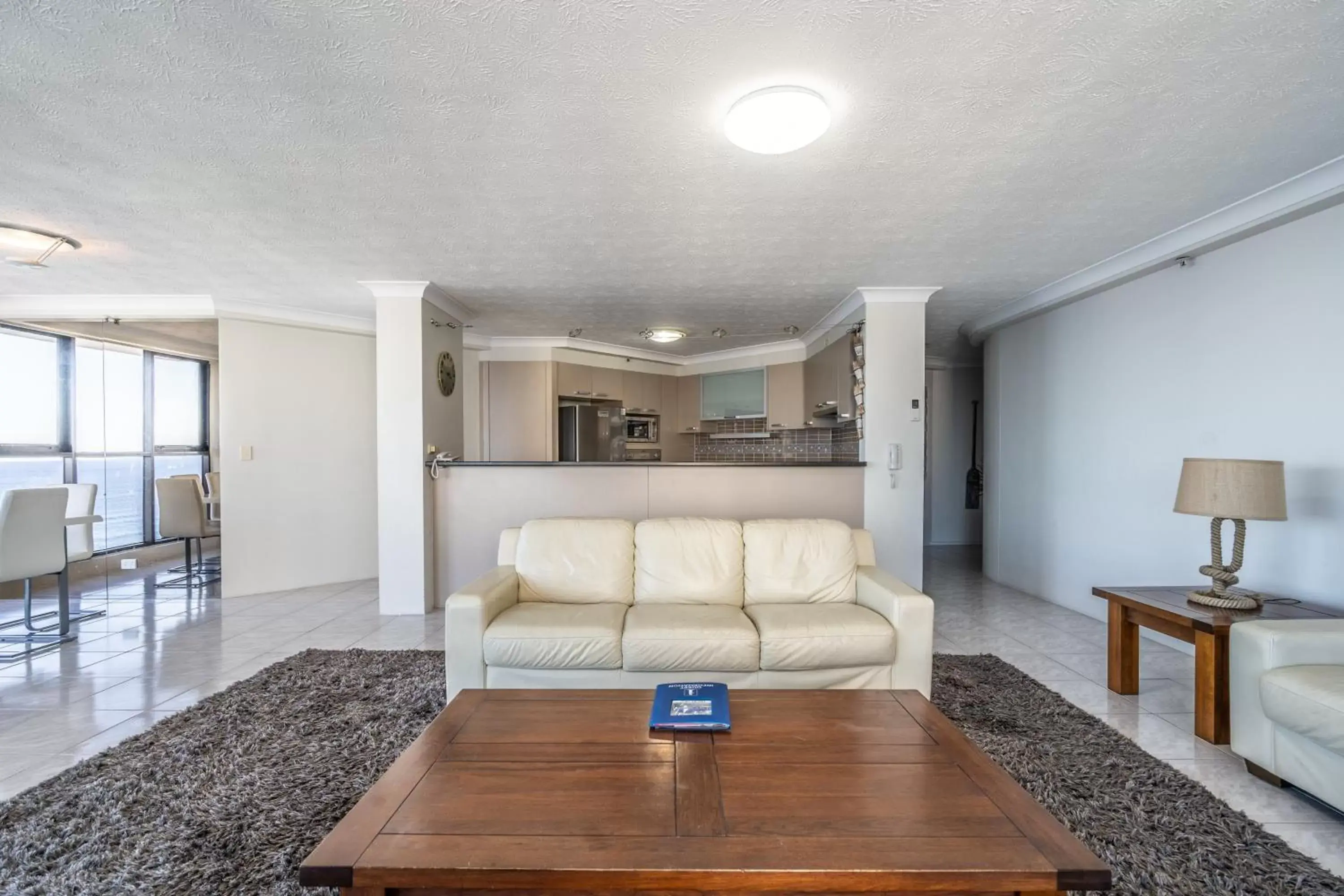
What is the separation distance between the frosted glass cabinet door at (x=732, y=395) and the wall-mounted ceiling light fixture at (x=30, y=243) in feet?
18.3

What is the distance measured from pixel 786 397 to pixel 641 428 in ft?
5.90

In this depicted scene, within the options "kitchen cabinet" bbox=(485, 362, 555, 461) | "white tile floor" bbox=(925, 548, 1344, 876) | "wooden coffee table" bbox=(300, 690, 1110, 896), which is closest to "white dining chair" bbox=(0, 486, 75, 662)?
"kitchen cabinet" bbox=(485, 362, 555, 461)

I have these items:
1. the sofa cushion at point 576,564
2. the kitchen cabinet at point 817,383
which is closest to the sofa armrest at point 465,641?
the sofa cushion at point 576,564

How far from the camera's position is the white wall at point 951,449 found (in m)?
7.20

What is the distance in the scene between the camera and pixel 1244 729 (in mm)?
2031

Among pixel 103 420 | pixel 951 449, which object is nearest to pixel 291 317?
pixel 103 420

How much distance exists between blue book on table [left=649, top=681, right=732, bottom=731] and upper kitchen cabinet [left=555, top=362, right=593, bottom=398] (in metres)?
4.83

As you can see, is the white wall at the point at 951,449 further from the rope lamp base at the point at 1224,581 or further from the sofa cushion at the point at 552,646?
the sofa cushion at the point at 552,646

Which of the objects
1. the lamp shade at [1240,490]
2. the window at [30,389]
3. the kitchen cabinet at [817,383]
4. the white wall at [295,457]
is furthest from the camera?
the kitchen cabinet at [817,383]

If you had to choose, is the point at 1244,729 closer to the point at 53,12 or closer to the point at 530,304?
the point at 53,12

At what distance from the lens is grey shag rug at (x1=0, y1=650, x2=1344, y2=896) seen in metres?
1.52

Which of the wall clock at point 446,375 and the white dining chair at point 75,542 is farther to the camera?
the wall clock at point 446,375

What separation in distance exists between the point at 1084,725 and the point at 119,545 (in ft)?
22.1

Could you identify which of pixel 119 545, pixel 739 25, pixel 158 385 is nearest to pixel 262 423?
pixel 158 385
